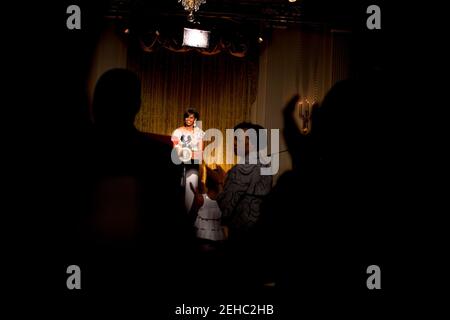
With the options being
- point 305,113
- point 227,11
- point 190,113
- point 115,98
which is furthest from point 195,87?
point 115,98

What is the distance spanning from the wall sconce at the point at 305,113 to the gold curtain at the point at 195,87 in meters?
0.77

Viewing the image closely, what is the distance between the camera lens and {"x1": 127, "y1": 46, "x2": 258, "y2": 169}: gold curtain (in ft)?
18.2

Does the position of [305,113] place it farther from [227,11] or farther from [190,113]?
[227,11]

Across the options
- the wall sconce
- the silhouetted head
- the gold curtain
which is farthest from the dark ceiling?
the silhouetted head

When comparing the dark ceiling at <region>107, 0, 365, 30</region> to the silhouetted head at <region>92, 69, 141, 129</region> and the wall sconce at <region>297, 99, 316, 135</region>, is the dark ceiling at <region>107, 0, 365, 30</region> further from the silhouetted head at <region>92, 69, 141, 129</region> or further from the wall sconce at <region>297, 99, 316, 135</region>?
the silhouetted head at <region>92, 69, 141, 129</region>

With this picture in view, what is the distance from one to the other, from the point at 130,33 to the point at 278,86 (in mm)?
2458

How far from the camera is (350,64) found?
18.1 feet

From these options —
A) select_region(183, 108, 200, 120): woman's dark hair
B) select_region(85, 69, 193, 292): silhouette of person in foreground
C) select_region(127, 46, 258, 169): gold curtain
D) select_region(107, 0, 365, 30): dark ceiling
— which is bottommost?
select_region(85, 69, 193, 292): silhouette of person in foreground

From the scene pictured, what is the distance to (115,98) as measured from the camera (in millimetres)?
1198

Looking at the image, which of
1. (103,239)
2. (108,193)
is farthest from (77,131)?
(103,239)

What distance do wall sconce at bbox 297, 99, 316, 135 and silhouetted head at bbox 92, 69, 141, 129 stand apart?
15.1 ft

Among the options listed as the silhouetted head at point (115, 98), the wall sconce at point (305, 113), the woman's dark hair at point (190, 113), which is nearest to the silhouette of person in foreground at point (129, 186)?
the silhouetted head at point (115, 98)

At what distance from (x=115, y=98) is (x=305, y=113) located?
4.78 metres
